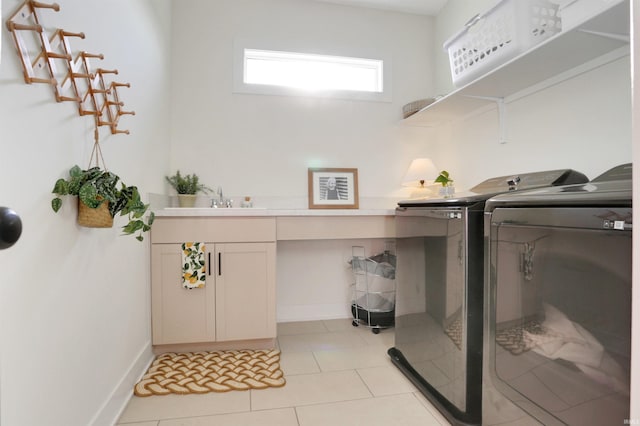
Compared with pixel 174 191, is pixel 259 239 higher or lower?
lower

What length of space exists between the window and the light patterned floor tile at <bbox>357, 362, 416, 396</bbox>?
82.3 inches

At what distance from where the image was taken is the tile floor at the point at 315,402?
1446mm

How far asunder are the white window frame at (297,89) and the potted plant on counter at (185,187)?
78 centimetres

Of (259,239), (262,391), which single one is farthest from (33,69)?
(262,391)

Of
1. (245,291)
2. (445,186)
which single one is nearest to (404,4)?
(445,186)

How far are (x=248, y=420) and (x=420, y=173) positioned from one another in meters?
2.06

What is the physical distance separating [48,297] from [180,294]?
3.39ft

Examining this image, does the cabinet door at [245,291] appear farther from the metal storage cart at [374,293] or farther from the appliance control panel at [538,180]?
the appliance control panel at [538,180]

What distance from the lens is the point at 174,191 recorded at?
2.51 metres

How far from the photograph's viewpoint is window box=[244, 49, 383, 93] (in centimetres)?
269

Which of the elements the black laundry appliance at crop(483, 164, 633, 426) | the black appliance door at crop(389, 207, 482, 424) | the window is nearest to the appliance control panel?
the black laundry appliance at crop(483, 164, 633, 426)

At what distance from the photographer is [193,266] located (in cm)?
199

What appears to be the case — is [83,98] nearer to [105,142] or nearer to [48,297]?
[105,142]

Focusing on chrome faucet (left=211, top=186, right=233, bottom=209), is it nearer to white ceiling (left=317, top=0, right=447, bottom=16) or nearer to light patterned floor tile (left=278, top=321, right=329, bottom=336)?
light patterned floor tile (left=278, top=321, right=329, bottom=336)
